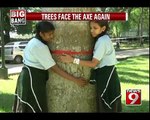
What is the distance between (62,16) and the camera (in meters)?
3.64

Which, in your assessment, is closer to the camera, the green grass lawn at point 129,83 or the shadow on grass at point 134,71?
the green grass lawn at point 129,83

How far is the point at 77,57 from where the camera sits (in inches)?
149

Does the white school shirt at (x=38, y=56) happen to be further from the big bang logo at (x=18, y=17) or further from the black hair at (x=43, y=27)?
the big bang logo at (x=18, y=17)

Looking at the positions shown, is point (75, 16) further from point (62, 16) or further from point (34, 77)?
point (34, 77)

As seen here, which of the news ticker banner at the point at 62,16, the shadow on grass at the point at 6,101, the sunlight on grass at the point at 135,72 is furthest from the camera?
the sunlight on grass at the point at 135,72

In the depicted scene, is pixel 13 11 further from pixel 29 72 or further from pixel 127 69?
pixel 127 69

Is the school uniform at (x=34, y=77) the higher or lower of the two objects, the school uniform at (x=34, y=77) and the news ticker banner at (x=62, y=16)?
the lower

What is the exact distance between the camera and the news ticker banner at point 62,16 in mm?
3533

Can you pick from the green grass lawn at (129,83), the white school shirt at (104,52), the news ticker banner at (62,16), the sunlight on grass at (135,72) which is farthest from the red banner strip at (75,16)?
the sunlight on grass at (135,72)

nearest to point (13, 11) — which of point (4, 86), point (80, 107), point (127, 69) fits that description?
point (80, 107)

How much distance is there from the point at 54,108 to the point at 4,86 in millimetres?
4025

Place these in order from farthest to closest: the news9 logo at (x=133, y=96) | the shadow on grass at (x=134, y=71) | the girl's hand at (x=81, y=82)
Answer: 1. the shadow on grass at (x=134, y=71)
2. the news9 logo at (x=133, y=96)
3. the girl's hand at (x=81, y=82)

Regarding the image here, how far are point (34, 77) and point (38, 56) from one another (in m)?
0.18
